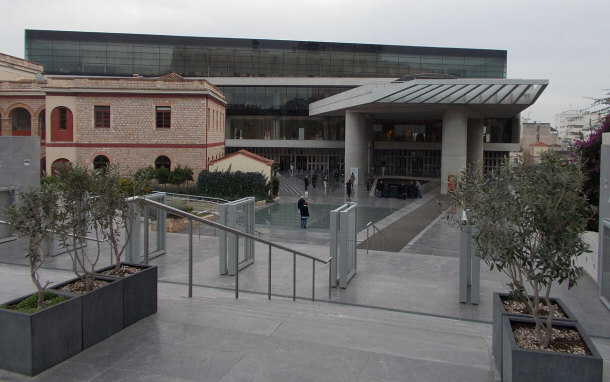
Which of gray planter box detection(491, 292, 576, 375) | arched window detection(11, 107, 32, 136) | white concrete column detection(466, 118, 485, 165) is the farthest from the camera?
white concrete column detection(466, 118, 485, 165)

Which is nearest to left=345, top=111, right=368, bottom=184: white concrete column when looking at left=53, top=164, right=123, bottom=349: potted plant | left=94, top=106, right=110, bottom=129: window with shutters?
left=94, top=106, right=110, bottom=129: window with shutters

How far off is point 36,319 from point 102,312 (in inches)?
39.7

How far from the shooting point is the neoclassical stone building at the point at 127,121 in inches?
1298

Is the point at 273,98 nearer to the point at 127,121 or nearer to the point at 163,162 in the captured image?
the point at 163,162

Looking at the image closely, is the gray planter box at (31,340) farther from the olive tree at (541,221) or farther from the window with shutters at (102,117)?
the window with shutters at (102,117)

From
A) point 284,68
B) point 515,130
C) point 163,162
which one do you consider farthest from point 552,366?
point 284,68

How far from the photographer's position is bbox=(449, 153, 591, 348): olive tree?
458cm

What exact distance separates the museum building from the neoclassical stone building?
16.8 metres

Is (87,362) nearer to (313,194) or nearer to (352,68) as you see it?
(313,194)

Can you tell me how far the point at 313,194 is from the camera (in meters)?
36.4

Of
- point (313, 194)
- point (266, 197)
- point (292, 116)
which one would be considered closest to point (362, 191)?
point (313, 194)

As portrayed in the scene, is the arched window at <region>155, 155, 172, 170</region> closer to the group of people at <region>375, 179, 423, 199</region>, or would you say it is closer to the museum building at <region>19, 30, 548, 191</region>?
the group of people at <region>375, 179, 423, 199</region>

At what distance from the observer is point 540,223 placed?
462 centimetres

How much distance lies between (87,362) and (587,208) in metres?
5.06
